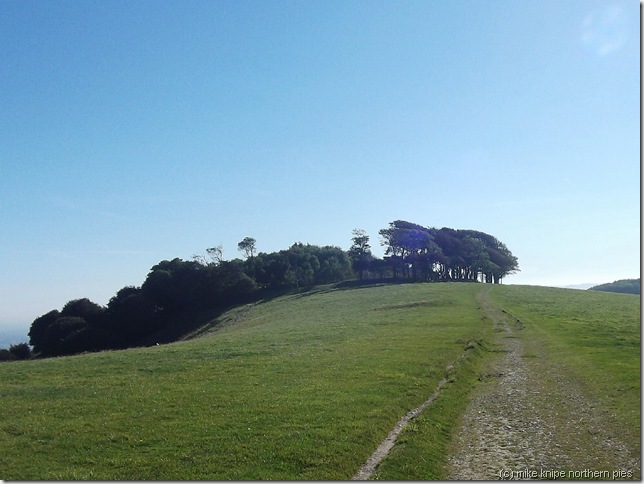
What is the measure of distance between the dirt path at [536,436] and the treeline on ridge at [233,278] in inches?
3549

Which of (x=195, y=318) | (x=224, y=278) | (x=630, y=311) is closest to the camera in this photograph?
(x=630, y=311)

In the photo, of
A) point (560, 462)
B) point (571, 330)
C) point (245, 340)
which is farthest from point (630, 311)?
point (560, 462)

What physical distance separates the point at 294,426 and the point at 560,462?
29.5 feet

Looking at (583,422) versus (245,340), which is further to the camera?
(245,340)

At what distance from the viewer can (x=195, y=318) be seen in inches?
4929

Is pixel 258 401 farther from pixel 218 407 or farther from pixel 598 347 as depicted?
pixel 598 347

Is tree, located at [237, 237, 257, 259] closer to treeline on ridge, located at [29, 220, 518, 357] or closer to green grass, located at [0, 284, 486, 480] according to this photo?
treeline on ridge, located at [29, 220, 518, 357]

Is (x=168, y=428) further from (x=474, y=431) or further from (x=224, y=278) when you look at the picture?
(x=224, y=278)

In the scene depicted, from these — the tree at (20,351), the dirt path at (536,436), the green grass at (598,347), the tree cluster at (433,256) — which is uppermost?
the tree cluster at (433,256)

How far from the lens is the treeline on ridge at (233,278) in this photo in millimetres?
120312

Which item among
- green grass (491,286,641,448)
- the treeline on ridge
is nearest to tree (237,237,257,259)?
the treeline on ridge

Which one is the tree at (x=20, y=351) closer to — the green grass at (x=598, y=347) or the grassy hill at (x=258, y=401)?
the grassy hill at (x=258, y=401)

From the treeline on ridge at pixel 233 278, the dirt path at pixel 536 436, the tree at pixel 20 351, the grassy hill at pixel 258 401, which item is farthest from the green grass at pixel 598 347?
the tree at pixel 20 351

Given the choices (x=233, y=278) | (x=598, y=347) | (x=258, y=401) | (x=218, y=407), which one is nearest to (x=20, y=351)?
(x=233, y=278)
